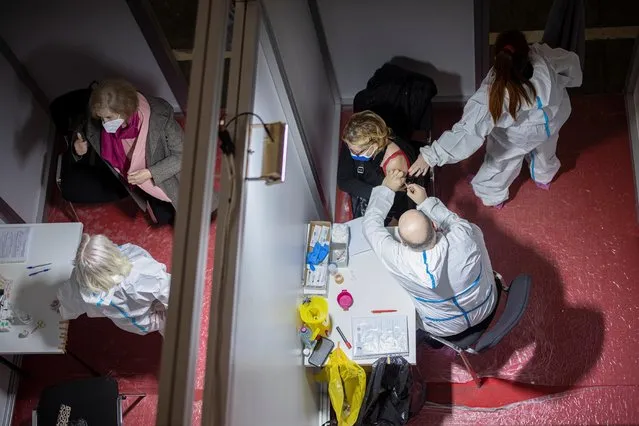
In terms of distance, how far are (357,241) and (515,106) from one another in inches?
36.8

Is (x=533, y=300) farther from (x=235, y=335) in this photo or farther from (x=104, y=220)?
(x=104, y=220)

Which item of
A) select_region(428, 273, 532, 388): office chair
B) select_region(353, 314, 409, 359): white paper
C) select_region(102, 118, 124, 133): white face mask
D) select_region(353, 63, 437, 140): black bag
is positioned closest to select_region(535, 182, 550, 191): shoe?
select_region(353, 63, 437, 140): black bag

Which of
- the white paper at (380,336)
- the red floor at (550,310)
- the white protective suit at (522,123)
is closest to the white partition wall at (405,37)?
the red floor at (550,310)

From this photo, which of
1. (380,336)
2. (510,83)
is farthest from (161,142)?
(510,83)

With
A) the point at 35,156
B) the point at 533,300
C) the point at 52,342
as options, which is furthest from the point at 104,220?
the point at 533,300

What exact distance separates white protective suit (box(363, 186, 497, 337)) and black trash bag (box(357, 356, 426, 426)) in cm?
25

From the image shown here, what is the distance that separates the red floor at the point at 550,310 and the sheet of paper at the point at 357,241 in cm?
79

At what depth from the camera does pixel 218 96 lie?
226 cm

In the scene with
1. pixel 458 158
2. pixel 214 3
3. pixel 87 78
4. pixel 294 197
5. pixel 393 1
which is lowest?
pixel 294 197

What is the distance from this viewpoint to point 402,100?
364 centimetres

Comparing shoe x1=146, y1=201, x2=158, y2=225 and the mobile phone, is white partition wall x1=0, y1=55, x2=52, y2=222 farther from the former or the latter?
the mobile phone

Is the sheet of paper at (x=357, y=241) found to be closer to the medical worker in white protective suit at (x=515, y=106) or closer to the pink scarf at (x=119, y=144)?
the medical worker in white protective suit at (x=515, y=106)

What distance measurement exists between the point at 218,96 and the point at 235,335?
0.77 m

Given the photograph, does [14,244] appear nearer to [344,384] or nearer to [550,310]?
[344,384]
